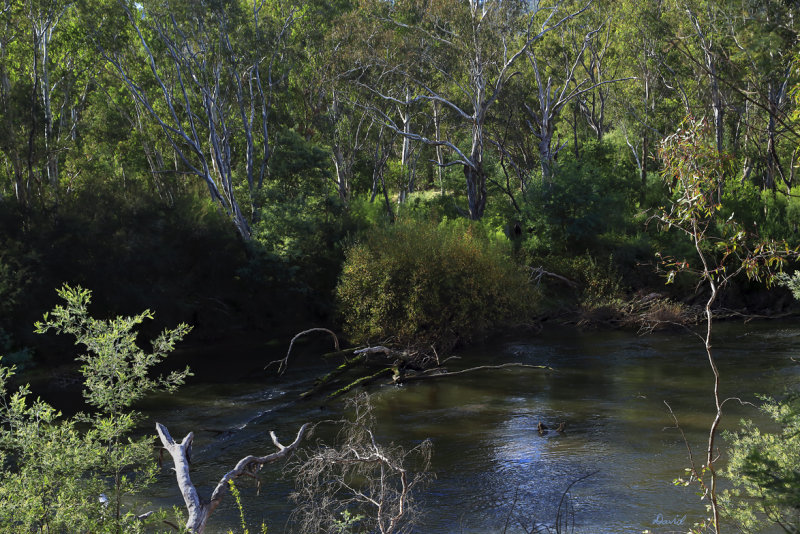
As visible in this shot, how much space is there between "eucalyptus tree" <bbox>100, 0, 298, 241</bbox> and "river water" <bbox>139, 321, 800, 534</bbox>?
27.2 ft

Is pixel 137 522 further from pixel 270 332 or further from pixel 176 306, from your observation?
pixel 270 332

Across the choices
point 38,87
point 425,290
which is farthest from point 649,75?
point 38,87

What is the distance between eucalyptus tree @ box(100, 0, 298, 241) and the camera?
28.7m

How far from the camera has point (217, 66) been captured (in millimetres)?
29391

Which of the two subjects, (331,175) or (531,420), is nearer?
(531,420)

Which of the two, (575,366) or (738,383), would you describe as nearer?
(738,383)

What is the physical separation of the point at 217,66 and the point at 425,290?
44.5ft

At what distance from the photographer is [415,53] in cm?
3472

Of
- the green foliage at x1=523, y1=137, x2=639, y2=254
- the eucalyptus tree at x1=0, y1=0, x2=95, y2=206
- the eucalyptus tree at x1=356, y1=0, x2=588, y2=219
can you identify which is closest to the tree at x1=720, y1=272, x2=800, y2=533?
the eucalyptus tree at x1=0, y1=0, x2=95, y2=206

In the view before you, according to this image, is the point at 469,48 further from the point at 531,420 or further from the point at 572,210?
the point at 531,420

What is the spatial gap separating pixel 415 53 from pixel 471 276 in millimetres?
15429

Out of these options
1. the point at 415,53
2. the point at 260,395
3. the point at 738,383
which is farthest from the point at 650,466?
the point at 415,53

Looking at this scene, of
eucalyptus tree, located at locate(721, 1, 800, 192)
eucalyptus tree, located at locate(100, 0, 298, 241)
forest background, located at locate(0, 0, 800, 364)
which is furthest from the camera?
eucalyptus tree, located at locate(100, 0, 298, 241)

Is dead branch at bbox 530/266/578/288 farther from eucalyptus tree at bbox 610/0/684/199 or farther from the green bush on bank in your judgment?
eucalyptus tree at bbox 610/0/684/199
